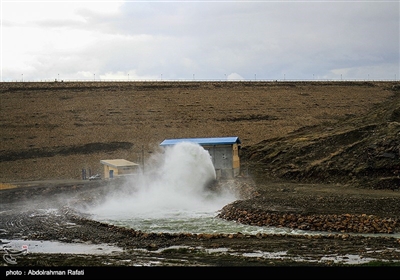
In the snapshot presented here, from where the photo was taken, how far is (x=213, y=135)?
205 feet

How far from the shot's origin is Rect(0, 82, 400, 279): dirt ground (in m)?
20.7

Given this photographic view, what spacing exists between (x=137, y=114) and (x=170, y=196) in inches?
1366

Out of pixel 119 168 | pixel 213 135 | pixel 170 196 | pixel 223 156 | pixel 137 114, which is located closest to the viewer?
pixel 170 196

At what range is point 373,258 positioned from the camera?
1864 centimetres

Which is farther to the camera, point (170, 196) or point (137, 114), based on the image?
point (137, 114)

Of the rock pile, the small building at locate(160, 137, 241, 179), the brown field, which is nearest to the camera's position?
the rock pile

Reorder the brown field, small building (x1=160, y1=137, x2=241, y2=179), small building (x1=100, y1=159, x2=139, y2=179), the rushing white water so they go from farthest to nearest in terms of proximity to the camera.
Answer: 1. the brown field
2. small building (x1=100, y1=159, x2=139, y2=179)
3. small building (x1=160, y1=137, x2=241, y2=179)
4. the rushing white water

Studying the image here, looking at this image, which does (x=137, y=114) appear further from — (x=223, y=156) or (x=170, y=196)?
(x=170, y=196)

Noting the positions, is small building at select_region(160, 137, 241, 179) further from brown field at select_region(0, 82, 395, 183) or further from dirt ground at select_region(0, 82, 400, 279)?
brown field at select_region(0, 82, 395, 183)

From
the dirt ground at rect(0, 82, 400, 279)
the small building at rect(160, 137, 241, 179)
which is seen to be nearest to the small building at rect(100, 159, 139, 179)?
the dirt ground at rect(0, 82, 400, 279)

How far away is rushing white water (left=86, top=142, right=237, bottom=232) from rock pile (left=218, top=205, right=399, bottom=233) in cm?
264

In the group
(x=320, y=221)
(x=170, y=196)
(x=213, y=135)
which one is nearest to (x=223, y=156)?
(x=170, y=196)

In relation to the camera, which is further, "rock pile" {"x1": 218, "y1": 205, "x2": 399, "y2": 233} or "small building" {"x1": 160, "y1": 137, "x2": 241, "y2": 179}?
"small building" {"x1": 160, "y1": 137, "x2": 241, "y2": 179}

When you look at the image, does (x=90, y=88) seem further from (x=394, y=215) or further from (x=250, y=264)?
(x=250, y=264)
